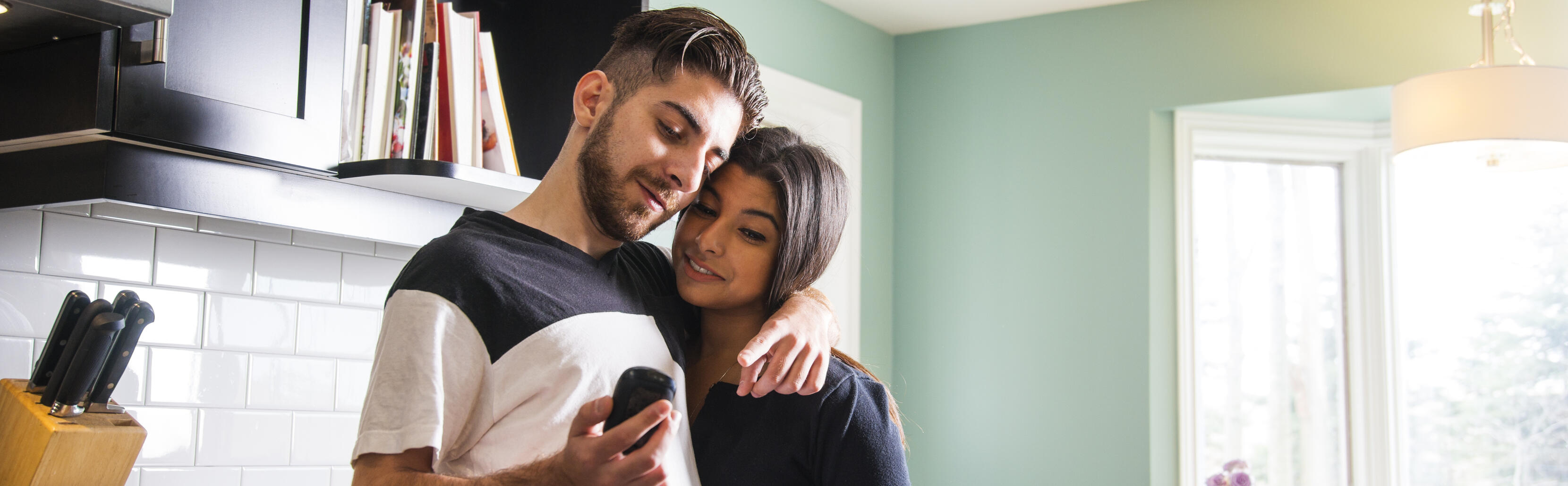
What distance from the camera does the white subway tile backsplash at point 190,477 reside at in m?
A: 1.61

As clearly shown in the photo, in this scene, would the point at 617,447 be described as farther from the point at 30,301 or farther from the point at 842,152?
the point at 842,152

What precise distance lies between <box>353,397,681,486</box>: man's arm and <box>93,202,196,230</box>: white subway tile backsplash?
91cm

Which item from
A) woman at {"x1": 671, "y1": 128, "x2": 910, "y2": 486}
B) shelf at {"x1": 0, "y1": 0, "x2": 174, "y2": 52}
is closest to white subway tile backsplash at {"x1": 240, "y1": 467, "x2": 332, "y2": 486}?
shelf at {"x1": 0, "y1": 0, "x2": 174, "y2": 52}

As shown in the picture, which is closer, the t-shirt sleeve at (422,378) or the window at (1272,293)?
the t-shirt sleeve at (422,378)

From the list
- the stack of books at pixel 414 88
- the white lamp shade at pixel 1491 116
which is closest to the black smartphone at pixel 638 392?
the stack of books at pixel 414 88

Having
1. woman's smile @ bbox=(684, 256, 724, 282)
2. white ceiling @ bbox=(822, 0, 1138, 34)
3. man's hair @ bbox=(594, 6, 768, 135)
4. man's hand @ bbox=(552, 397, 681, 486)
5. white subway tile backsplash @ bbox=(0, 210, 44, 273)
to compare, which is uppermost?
white ceiling @ bbox=(822, 0, 1138, 34)

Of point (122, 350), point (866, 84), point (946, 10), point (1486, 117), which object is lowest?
point (122, 350)

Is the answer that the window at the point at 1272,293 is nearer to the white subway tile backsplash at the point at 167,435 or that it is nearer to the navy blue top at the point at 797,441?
the navy blue top at the point at 797,441

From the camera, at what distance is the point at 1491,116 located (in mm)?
2307

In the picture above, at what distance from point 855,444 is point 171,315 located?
105cm

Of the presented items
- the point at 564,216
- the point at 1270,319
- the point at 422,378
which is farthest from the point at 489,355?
the point at 1270,319

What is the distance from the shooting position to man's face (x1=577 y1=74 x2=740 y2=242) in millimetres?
1166

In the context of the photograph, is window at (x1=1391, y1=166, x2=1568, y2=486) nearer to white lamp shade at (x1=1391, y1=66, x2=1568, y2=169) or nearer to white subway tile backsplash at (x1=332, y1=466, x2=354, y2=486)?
white lamp shade at (x1=1391, y1=66, x2=1568, y2=169)

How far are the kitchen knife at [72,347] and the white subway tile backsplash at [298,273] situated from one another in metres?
0.44
